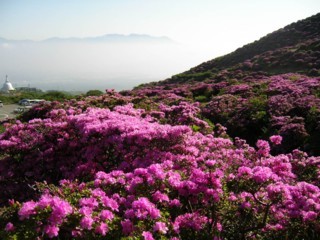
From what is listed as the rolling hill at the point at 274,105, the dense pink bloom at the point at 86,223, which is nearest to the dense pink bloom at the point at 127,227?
the dense pink bloom at the point at 86,223

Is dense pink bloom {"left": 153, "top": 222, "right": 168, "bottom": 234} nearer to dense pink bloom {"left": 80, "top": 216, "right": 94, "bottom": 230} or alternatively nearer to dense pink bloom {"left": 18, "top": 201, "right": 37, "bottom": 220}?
dense pink bloom {"left": 80, "top": 216, "right": 94, "bottom": 230}

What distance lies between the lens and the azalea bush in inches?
183

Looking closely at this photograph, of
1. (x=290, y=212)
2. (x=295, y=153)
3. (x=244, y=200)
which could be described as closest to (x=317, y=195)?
(x=290, y=212)

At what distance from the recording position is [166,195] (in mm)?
5367

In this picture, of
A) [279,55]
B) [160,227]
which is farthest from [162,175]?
[279,55]

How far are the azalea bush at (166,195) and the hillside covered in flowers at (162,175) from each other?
0.06ft

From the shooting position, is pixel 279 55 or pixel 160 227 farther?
pixel 279 55

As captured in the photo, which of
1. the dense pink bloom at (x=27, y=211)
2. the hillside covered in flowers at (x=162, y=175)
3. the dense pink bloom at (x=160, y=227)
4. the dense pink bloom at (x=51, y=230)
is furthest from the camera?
the hillside covered in flowers at (x=162, y=175)

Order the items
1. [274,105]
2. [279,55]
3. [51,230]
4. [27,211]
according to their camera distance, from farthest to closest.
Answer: [279,55] → [274,105] → [27,211] → [51,230]

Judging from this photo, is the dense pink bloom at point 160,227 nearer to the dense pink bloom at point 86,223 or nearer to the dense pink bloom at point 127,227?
the dense pink bloom at point 127,227

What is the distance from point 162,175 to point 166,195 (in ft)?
1.06

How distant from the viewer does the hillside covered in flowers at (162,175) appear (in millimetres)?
4797

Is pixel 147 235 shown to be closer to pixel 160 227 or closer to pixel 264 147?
pixel 160 227

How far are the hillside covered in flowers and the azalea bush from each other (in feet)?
0.06
